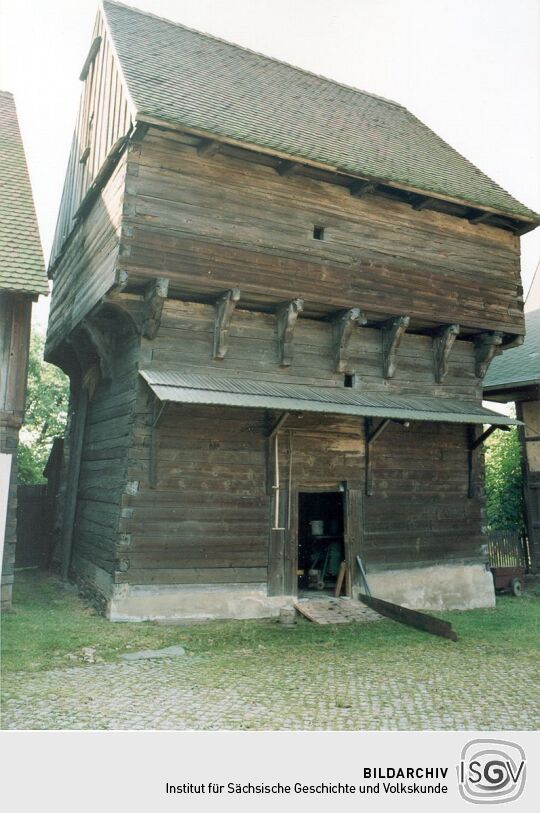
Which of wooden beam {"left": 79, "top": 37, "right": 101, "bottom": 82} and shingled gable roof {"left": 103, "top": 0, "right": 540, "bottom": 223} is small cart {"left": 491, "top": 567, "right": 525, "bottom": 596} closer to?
shingled gable roof {"left": 103, "top": 0, "right": 540, "bottom": 223}

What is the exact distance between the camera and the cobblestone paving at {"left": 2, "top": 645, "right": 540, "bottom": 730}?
6426 mm

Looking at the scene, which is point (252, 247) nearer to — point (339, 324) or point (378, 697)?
point (339, 324)

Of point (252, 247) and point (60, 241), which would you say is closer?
point (252, 247)

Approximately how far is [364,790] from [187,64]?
14.2 metres

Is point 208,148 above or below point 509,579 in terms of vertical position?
above

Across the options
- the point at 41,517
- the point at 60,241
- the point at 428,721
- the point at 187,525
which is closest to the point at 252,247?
the point at 187,525

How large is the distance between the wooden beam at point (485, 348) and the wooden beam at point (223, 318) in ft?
20.8

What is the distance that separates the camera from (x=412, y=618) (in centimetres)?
1104

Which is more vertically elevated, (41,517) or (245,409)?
(245,409)

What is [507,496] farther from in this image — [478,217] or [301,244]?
[301,244]

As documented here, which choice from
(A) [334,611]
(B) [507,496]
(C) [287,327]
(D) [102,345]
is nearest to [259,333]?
(C) [287,327]

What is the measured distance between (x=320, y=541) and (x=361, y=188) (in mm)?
8728

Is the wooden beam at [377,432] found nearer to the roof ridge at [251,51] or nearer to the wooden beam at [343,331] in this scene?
the wooden beam at [343,331]

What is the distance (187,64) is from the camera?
14.0 meters
